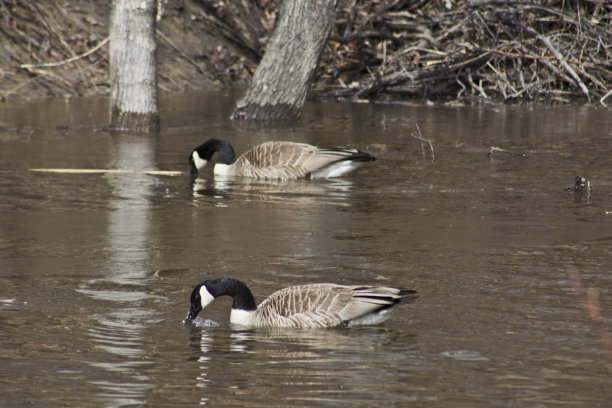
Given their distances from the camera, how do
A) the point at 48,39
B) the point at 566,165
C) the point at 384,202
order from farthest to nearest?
the point at 48,39 < the point at 566,165 < the point at 384,202

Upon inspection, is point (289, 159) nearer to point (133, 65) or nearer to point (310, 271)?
point (133, 65)

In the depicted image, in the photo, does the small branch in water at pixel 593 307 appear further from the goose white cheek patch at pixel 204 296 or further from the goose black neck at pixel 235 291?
the goose white cheek patch at pixel 204 296

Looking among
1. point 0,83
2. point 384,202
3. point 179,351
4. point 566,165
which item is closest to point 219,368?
point 179,351

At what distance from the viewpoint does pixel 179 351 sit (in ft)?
22.2

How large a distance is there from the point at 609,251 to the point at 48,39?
18301 mm

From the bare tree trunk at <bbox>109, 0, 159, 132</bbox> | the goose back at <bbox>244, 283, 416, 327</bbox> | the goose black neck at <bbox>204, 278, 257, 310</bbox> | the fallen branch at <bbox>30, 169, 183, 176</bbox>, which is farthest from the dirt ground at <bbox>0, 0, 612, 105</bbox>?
the goose back at <bbox>244, 283, 416, 327</bbox>

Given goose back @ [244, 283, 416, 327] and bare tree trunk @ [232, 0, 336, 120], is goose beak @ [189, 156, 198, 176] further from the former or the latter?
goose back @ [244, 283, 416, 327]

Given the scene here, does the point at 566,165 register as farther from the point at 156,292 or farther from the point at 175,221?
the point at 156,292

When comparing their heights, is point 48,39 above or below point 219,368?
above

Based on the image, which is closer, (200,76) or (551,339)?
(551,339)

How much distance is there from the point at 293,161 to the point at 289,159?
0.07 m

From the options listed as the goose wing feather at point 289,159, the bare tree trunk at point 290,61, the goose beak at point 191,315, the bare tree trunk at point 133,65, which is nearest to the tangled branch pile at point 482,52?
the bare tree trunk at point 290,61

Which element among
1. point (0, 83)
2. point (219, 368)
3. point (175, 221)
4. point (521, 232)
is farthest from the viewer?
point (0, 83)

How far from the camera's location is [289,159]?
14.1 meters
